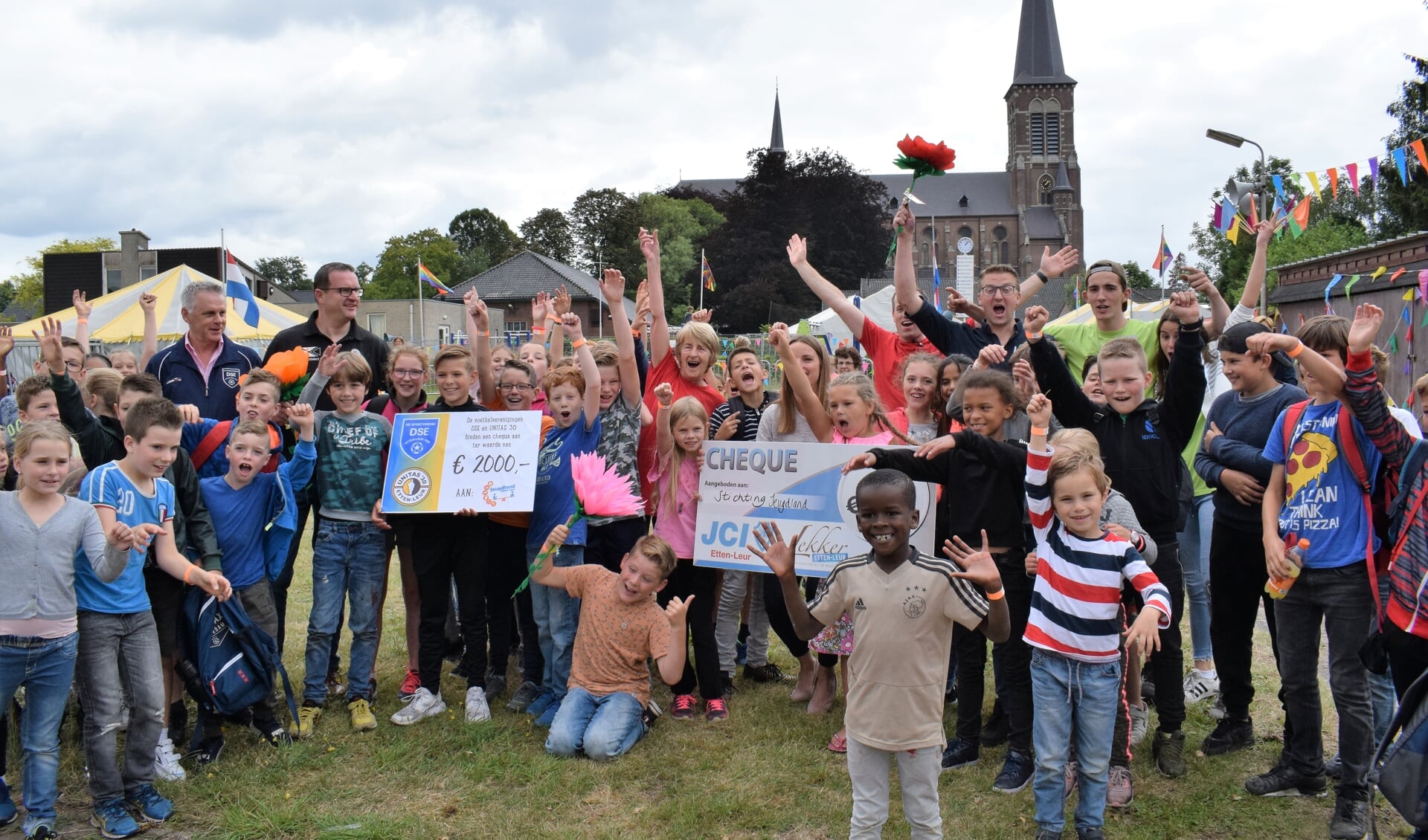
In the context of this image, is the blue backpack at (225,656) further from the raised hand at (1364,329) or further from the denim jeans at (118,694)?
the raised hand at (1364,329)

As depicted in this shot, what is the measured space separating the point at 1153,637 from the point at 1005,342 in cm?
Answer: 269

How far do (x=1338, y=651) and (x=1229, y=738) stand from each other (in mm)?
1149

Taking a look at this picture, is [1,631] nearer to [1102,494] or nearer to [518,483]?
[518,483]

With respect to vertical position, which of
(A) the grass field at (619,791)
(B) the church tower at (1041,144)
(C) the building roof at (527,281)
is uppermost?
(B) the church tower at (1041,144)

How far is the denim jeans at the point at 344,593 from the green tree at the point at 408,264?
8463 cm

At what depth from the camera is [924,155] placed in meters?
6.00

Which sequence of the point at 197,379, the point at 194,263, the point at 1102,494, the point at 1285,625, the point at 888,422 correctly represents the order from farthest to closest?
the point at 194,263, the point at 197,379, the point at 888,422, the point at 1285,625, the point at 1102,494

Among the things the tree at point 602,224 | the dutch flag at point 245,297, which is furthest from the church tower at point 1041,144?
the dutch flag at point 245,297

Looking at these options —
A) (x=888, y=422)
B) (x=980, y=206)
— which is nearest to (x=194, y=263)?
(x=888, y=422)

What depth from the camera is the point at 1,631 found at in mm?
4109

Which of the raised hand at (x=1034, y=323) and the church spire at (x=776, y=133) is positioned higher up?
the church spire at (x=776, y=133)

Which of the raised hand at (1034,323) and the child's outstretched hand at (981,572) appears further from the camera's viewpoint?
the raised hand at (1034,323)

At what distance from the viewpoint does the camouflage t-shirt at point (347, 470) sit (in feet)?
18.9

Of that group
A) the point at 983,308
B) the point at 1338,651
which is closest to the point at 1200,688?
the point at 1338,651
